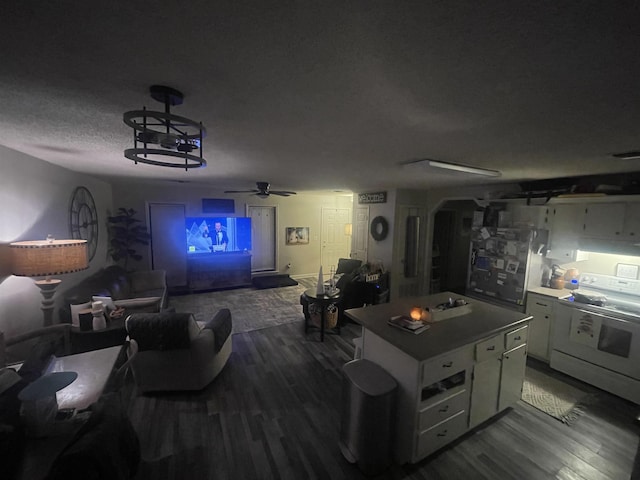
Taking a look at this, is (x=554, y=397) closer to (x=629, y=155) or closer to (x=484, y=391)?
(x=484, y=391)

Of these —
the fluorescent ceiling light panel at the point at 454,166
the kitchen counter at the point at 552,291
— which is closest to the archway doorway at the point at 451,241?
the kitchen counter at the point at 552,291

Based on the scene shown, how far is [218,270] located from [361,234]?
3.61 metres

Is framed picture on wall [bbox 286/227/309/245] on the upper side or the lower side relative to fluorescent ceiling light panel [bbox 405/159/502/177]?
lower

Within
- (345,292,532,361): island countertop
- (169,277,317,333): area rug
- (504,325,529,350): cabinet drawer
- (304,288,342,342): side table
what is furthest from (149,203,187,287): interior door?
(504,325,529,350): cabinet drawer

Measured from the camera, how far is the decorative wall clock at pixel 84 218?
12.0 feet

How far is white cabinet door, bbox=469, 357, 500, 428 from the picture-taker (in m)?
2.33

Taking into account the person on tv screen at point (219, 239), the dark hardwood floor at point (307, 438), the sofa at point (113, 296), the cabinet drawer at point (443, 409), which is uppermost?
the person on tv screen at point (219, 239)

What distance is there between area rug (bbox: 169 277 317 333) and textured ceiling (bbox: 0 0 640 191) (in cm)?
363

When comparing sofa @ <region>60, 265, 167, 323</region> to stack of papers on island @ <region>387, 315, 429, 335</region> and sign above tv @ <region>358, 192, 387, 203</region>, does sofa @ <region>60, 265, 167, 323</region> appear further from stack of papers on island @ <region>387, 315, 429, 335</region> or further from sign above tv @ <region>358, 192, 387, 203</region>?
sign above tv @ <region>358, 192, 387, 203</region>

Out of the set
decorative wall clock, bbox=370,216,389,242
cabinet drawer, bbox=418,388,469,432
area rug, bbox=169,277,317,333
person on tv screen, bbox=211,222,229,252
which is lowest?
area rug, bbox=169,277,317,333

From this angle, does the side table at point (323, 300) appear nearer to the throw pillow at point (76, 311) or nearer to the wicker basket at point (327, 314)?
the wicker basket at point (327, 314)

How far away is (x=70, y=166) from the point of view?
11.0 feet

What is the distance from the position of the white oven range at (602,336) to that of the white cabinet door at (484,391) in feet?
5.23

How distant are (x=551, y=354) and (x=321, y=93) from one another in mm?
4351
